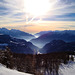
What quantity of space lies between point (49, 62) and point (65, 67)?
14.3 m

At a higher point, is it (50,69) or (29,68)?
(29,68)

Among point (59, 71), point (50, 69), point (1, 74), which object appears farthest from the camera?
point (50, 69)

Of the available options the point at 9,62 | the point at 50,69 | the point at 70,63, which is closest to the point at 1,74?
the point at 9,62

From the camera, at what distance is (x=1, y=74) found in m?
9.12

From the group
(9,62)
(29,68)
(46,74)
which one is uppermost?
(9,62)

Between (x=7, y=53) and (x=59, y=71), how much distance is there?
37.7 metres

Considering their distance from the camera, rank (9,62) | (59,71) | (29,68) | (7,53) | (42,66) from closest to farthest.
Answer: (9,62), (7,53), (29,68), (59,71), (42,66)

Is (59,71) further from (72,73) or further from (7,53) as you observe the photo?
(7,53)

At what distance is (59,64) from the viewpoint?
201 ft

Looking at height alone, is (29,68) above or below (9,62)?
below

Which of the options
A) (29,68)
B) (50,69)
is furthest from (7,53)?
(50,69)

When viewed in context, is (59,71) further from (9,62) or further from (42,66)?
(9,62)

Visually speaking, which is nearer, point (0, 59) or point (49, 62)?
point (0, 59)

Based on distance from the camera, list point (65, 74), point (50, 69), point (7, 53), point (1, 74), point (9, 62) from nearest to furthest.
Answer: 1. point (1, 74)
2. point (9, 62)
3. point (7, 53)
4. point (65, 74)
5. point (50, 69)
